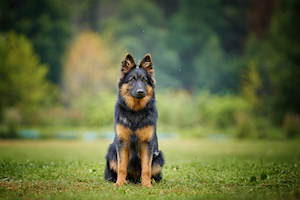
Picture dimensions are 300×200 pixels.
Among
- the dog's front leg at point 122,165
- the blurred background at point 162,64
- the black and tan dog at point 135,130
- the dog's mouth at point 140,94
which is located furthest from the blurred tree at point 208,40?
the dog's front leg at point 122,165

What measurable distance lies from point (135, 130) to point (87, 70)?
87.8 ft

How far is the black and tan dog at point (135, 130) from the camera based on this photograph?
4.75 m

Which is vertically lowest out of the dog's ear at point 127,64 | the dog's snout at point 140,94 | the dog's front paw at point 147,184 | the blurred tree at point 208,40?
the dog's front paw at point 147,184

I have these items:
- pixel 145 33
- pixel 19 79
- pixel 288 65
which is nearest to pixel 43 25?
pixel 19 79

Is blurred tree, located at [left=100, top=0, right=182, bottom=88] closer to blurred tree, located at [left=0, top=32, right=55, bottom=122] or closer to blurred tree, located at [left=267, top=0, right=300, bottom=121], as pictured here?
blurred tree, located at [left=0, top=32, right=55, bottom=122]

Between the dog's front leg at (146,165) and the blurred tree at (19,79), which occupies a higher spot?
the blurred tree at (19,79)

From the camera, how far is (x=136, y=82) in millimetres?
4941

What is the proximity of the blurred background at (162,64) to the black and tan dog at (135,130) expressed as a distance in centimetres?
1412

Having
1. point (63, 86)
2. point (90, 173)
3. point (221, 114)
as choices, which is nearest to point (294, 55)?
point (221, 114)

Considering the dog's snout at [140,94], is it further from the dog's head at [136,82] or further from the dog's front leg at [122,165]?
the dog's front leg at [122,165]

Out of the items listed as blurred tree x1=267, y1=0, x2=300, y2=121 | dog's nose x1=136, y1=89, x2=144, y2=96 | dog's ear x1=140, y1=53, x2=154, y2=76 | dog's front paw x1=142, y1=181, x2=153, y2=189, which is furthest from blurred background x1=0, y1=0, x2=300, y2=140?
dog's nose x1=136, y1=89, x2=144, y2=96

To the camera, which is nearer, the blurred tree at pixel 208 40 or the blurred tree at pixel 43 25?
the blurred tree at pixel 43 25

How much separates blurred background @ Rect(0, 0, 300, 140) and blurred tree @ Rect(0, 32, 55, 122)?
0.08 m

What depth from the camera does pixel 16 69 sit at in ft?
77.6
